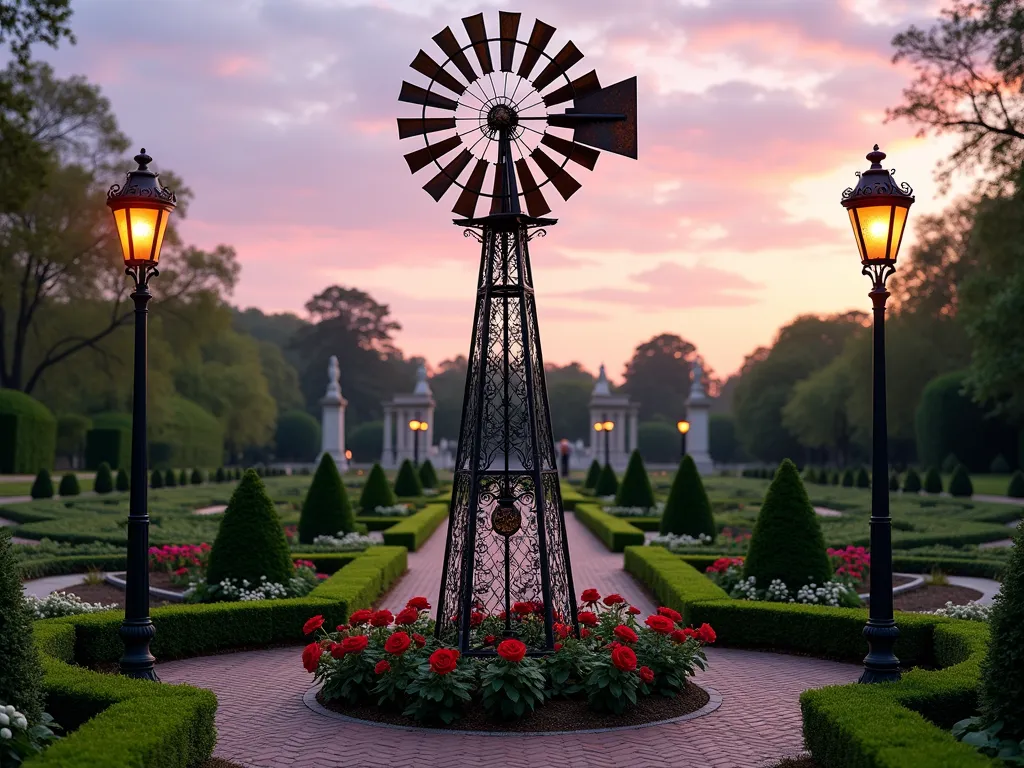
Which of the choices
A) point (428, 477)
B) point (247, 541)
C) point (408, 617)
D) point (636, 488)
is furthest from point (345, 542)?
point (428, 477)

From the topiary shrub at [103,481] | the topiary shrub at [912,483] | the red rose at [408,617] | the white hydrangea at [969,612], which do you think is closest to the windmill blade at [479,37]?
the red rose at [408,617]

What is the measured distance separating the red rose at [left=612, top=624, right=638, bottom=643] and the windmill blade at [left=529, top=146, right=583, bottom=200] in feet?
11.2

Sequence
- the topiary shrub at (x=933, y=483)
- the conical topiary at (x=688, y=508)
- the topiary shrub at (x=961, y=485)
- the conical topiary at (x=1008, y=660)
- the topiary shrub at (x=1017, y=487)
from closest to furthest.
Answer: the conical topiary at (x=1008, y=660)
the conical topiary at (x=688, y=508)
the topiary shrub at (x=1017, y=487)
the topiary shrub at (x=961, y=485)
the topiary shrub at (x=933, y=483)

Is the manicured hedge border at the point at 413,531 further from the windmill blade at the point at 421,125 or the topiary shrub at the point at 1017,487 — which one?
the topiary shrub at the point at 1017,487

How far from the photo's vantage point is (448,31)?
834 cm

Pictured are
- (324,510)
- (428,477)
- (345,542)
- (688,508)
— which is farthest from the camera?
(428,477)

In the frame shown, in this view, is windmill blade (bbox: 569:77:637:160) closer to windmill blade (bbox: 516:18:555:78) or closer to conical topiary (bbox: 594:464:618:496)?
windmill blade (bbox: 516:18:555:78)

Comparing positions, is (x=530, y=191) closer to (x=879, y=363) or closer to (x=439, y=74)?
(x=439, y=74)

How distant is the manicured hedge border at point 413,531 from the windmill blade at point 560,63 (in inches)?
467

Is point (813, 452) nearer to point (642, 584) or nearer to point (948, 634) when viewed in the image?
point (642, 584)

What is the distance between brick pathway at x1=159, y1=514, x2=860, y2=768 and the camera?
674 centimetres

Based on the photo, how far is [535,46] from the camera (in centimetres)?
830

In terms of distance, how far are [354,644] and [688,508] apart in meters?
12.8

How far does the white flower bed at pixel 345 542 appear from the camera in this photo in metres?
18.3
